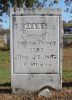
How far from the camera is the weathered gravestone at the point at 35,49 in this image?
10023mm

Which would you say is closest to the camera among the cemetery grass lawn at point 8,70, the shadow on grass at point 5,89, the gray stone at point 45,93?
the gray stone at point 45,93

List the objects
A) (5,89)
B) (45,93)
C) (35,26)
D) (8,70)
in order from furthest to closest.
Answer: (8,70), (5,89), (35,26), (45,93)

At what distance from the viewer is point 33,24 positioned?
10.0m

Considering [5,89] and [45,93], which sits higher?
[45,93]

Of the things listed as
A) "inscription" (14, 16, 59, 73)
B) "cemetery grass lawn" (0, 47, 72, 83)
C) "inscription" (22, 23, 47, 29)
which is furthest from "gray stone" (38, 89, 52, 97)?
"cemetery grass lawn" (0, 47, 72, 83)

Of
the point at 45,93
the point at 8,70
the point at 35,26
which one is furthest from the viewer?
the point at 8,70

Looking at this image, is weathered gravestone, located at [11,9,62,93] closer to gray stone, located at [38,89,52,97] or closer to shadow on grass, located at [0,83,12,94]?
gray stone, located at [38,89,52,97]

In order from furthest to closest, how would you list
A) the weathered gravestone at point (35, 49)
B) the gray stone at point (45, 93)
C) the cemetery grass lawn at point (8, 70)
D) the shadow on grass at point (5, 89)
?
1. the cemetery grass lawn at point (8, 70)
2. the shadow on grass at point (5, 89)
3. the weathered gravestone at point (35, 49)
4. the gray stone at point (45, 93)

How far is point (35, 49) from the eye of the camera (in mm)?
10102

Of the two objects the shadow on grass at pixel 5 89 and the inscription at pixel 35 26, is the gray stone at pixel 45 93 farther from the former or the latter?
the inscription at pixel 35 26

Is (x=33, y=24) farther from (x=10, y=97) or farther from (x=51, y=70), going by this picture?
(x=10, y=97)

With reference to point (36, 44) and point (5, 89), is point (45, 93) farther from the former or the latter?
point (5, 89)

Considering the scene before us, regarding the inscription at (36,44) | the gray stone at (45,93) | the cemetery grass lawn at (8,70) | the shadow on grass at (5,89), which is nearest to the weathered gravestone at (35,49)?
the inscription at (36,44)

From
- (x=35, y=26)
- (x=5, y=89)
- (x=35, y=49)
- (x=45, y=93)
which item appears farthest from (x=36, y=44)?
(x=5, y=89)
